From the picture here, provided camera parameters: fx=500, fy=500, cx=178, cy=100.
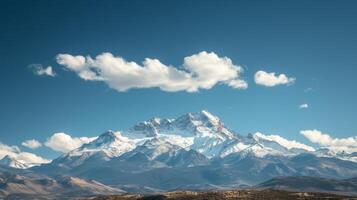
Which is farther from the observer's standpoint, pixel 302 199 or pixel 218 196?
pixel 218 196

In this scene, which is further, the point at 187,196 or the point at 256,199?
the point at 187,196

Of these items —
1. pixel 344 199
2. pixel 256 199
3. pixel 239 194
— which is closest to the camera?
pixel 344 199

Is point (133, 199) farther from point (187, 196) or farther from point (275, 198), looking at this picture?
point (275, 198)

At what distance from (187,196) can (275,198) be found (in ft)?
116

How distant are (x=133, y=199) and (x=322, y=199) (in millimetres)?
73295

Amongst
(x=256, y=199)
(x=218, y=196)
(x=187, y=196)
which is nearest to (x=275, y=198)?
(x=256, y=199)

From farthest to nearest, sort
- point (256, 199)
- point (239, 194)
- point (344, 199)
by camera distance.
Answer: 1. point (239, 194)
2. point (256, 199)
3. point (344, 199)

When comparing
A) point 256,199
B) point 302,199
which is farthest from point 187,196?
point 302,199

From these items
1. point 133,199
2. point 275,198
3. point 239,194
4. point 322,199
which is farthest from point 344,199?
point 133,199

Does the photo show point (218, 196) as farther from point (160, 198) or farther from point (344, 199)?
point (344, 199)

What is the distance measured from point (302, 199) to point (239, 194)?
2663 centimetres

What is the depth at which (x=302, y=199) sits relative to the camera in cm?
17188

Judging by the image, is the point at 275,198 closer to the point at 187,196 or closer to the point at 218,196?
the point at 218,196

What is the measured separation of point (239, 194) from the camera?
19000 cm
